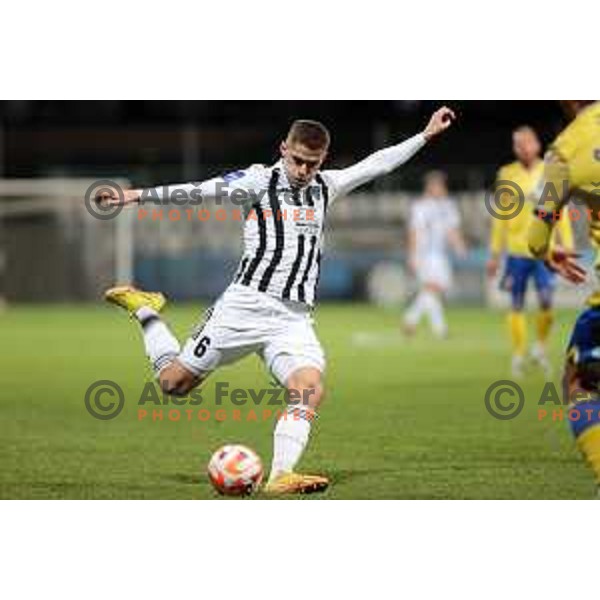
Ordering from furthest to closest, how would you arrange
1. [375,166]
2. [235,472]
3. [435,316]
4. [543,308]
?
[435,316], [543,308], [375,166], [235,472]

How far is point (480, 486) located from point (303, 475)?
0.94 m

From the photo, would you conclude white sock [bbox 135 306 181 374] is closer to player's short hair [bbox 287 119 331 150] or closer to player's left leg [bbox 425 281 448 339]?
player's short hair [bbox 287 119 331 150]

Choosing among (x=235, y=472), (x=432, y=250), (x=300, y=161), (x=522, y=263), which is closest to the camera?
(x=235, y=472)

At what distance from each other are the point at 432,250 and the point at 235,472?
13.1 meters

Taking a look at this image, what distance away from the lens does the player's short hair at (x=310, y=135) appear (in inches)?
314

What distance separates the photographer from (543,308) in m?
14.3

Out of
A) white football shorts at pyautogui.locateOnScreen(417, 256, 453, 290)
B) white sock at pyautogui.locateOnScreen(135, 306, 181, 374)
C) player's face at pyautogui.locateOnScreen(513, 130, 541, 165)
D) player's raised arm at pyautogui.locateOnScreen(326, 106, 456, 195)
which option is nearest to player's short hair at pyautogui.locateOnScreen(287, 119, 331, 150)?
player's raised arm at pyautogui.locateOnScreen(326, 106, 456, 195)

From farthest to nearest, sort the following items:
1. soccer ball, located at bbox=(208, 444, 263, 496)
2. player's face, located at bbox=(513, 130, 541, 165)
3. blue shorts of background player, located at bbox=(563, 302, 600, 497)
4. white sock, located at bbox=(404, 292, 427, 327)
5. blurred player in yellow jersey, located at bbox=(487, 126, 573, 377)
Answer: white sock, located at bbox=(404, 292, 427, 327) → blurred player in yellow jersey, located at bbox=(487, 126, 573, 377) → player's face, located at bbox=(513, 130, 541, 165) → soccer ball, located at bbox=(208, 444, 263, 496) → blue shorts of background player, located at bbox=(563, 302, 600, 497)

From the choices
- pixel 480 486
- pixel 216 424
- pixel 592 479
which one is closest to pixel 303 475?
pixel 480 486

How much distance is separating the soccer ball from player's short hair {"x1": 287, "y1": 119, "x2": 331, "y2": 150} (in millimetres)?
1591

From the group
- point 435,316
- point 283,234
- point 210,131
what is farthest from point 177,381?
point 210,131

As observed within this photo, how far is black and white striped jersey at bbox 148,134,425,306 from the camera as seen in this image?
8289 mm

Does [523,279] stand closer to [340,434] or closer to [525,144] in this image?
[525,144]

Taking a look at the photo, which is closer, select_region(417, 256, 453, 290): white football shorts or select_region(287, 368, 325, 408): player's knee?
select_region(287, 368, 325, 408): player's knee
